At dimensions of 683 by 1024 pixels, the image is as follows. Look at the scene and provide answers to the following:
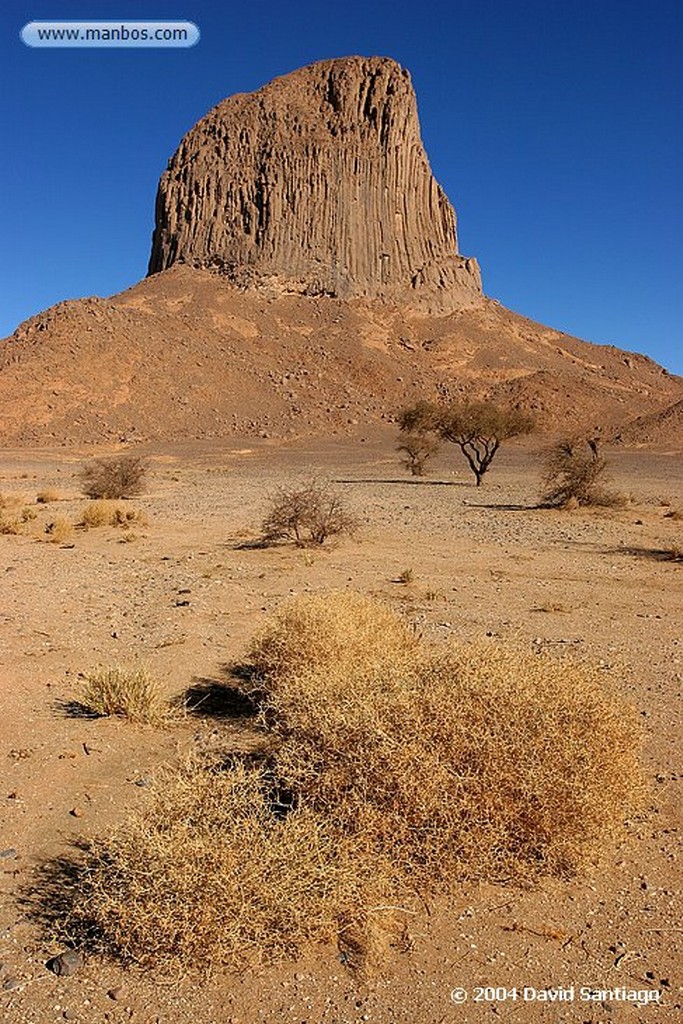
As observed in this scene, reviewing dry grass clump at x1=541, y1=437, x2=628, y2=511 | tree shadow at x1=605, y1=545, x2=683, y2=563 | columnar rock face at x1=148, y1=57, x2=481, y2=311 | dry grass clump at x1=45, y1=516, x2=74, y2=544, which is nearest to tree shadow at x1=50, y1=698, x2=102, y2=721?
dry grass clump at x1=45, y1=516, x2=74, y2=544

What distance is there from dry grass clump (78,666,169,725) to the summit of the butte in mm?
51461

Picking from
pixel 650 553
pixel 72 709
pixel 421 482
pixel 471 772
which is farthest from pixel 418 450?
pixel 471 772

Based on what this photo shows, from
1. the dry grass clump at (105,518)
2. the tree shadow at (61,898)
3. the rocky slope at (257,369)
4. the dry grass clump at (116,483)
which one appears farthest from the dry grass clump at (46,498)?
the rocky slope at (257,369)

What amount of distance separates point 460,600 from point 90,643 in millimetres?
4389

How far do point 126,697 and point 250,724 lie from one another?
931mm

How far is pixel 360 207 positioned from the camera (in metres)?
89.1

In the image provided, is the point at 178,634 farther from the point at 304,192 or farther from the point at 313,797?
the point at 304,192

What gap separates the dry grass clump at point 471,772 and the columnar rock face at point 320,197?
8370cm

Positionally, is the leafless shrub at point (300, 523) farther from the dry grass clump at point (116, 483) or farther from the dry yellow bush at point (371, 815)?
the dry grass clump at point (116, 483)

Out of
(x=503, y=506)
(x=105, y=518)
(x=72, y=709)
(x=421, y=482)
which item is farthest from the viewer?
(x=421, y=482)

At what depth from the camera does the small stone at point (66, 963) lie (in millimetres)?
3219

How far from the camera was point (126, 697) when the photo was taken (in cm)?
574

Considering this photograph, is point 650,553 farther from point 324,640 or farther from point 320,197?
point 320,197

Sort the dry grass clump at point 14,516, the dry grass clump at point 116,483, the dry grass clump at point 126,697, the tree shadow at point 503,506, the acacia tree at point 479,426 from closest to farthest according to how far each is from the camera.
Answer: the dry grass clump at point 126,697 < the dry grass clump at point 14,516 < the tree shadow at point 503,506 < the dry grass clump at point 116,483 < the acacia tree at point 479,426
